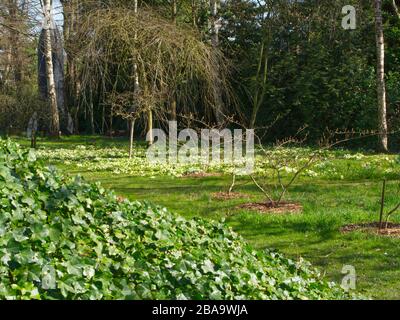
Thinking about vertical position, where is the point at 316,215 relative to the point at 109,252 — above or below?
below

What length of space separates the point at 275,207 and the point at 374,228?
6.27 ft

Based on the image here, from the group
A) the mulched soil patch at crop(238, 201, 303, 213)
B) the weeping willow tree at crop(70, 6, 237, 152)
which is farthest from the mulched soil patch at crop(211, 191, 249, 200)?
the weeping willow tree at crop(70, 6, 237, 152)

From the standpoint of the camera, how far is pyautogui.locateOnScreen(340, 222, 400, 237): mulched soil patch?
330 inches

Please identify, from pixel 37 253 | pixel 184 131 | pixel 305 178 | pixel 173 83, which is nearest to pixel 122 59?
pixel 173 83

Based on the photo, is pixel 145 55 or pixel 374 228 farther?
pixel 145 55

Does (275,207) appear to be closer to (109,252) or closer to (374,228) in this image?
(374,228)

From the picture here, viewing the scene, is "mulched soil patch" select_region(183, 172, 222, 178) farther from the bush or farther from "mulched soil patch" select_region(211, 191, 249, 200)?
the bush

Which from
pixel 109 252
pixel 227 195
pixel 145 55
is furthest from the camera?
pixel 145 55

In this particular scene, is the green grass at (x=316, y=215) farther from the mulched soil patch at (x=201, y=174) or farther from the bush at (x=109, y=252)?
→ the bush at (x=109, y=252)

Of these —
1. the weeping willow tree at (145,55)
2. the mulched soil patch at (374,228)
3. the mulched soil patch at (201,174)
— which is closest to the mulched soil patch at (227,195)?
the mulched soil patch at (201,174)

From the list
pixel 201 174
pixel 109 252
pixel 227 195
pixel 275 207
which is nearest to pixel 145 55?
pixel 201 174

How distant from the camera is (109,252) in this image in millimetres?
4648

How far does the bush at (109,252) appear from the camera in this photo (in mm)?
3670

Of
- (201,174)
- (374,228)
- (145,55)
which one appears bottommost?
(374,228)
